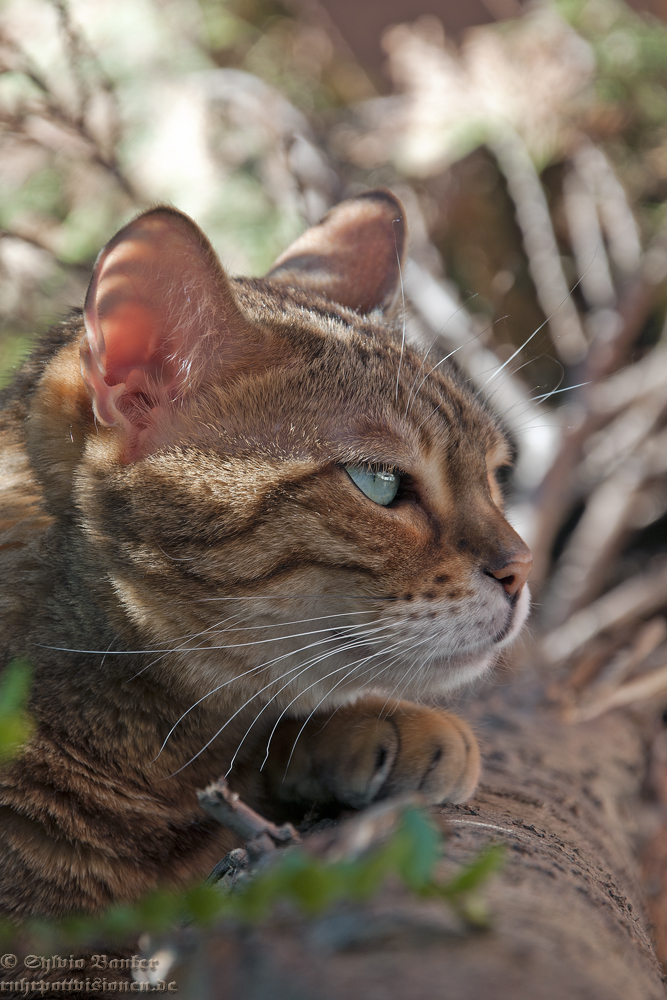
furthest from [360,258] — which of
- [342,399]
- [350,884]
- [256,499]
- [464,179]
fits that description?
[464,179]

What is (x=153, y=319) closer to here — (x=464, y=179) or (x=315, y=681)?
(x=315, y=681)

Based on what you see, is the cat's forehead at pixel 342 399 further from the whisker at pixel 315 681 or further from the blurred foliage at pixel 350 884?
the blurred foliage at pixel 350 884

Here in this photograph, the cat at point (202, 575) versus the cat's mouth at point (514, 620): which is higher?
the cat at point (202, 575)

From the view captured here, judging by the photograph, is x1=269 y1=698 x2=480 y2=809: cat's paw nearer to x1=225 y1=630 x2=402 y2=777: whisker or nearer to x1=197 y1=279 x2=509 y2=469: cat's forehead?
x1=225 y1=630 x2=402 y2=777: whisker

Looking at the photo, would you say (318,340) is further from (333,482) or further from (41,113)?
(41,113)

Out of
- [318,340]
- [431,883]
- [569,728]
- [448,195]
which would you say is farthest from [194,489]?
[448,195]

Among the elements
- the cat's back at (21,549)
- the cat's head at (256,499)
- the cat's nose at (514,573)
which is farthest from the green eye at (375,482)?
the cat's back at (21,549)

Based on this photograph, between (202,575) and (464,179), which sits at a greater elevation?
(464,179)
